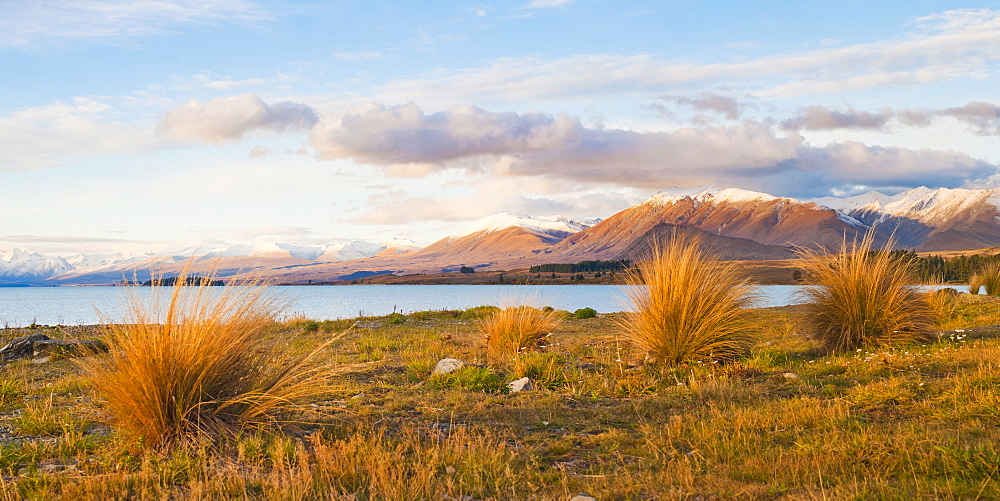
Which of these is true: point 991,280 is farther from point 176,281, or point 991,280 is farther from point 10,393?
point 10,393

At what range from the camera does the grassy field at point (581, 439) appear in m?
4.31

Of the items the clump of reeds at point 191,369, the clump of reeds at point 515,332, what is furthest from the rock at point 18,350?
the clump of reeds at point 515,332

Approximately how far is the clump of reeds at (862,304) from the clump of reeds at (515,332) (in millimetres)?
5153

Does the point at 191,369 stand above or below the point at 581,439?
above

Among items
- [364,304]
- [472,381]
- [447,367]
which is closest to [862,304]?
[472,381]

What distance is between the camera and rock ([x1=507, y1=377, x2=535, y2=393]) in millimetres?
8617

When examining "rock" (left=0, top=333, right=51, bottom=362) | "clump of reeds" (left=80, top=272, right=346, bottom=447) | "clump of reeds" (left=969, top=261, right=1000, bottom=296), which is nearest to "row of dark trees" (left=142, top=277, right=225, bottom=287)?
"clump of reeds" (left=80, top=272, right=346, bottom=447)

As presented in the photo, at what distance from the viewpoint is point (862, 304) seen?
10797 mm

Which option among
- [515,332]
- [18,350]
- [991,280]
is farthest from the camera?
[991,280]

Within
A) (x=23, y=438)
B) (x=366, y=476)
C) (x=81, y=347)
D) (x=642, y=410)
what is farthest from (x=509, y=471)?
(x=23, y=438)

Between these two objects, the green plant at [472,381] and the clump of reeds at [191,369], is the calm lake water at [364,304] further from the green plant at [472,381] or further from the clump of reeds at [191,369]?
the green plant at [472,381]

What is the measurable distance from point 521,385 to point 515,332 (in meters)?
4.11

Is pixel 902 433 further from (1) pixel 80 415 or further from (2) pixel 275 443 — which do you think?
(1) pixel 80 415

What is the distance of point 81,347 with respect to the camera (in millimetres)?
6012
